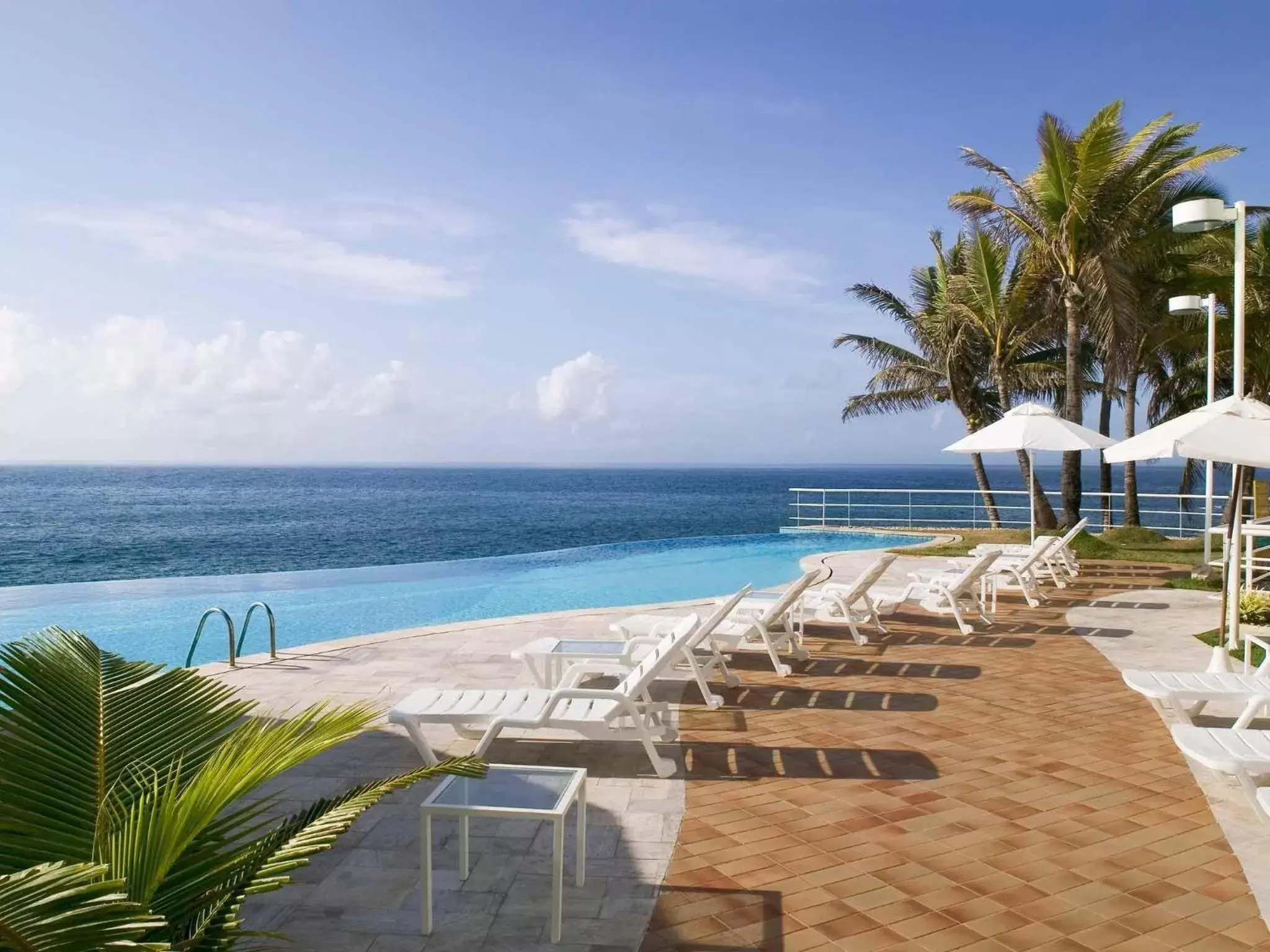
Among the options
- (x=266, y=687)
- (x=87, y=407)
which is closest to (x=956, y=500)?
(x=87, y=407)

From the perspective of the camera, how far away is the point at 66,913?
1.66 m

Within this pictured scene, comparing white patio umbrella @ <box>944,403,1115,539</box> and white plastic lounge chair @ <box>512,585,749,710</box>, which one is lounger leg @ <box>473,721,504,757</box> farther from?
white patio umbrella @ <box>944,403,1115,539</box>

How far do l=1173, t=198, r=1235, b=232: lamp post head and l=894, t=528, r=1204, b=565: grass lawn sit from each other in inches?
388

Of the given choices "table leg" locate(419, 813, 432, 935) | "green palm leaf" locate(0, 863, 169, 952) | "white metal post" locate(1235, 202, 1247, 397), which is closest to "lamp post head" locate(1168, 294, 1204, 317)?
"white metal post" locate(1235, 202, 1247, 397)

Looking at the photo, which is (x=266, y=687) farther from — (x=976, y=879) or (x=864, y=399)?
(x=864, y=399)

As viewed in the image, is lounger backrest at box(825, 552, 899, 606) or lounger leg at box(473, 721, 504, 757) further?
lounger backrest at box(825, 552, 899, 606)

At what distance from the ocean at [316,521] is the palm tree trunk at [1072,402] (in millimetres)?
8358

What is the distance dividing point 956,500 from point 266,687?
83043 millimetres

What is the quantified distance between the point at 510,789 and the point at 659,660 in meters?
1.82

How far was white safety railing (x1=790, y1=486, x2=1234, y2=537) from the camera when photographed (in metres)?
19.3

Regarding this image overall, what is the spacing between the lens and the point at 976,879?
3.76 m

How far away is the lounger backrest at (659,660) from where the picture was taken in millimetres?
5195

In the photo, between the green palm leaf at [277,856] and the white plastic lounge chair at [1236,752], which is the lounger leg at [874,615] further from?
the green palm leaf at [277,856]

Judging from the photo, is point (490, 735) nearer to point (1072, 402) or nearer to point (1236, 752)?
point (1236, 752)
